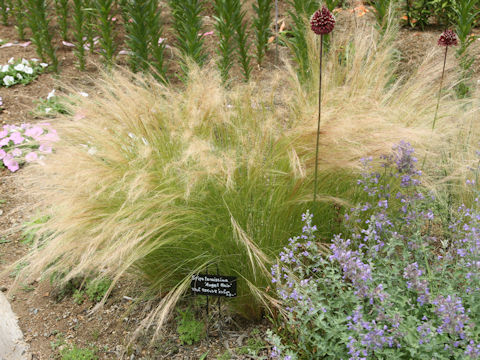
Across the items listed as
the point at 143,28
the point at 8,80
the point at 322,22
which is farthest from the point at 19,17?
the point at 322,22

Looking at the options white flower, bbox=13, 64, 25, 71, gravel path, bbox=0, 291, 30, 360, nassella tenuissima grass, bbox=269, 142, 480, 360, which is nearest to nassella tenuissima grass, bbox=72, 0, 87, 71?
white flower, bbox=13, 64, 25, 71

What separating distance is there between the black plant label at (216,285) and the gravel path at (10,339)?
996mm

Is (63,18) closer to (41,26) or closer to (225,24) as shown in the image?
(41,26)

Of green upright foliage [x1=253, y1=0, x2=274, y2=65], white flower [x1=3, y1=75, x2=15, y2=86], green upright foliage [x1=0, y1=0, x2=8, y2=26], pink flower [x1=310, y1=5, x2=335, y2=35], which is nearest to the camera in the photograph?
pink flower [x1=310, y1=5, x2=335, y2=35]

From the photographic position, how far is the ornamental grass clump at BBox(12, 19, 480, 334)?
6.78 feet

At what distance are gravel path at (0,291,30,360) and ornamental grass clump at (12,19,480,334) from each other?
46cm

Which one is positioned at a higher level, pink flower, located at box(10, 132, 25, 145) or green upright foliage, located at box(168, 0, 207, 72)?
green upright foliage, located at box(168, 0, 207, 72)

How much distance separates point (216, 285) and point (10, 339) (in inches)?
46.3

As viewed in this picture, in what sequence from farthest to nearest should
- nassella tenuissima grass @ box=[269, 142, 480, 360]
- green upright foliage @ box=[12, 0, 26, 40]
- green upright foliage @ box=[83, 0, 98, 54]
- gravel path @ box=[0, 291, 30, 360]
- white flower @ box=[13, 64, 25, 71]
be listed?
1. green upright foliage @ box=[12, 0, 26, 40]
2. green upright foliage @ box=[83, 0, 98, 54]
3. white flower @ box=[13, 64, 25, 71]
4. gravel path @ box=[0, 291, 30, 360]
5. nassella tenuissima grass @ box=[269, 142, 480, 360]

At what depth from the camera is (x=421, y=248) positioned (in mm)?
1961

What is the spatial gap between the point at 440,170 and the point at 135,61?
3.16 m

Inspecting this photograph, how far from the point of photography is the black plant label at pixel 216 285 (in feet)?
6.96

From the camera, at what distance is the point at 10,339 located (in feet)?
8.06

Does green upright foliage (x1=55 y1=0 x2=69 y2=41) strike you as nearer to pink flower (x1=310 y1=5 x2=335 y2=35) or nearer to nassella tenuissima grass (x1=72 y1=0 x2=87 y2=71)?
nassella tenuissima grass (x1=72 y1=0 x2=87 y2=71)
